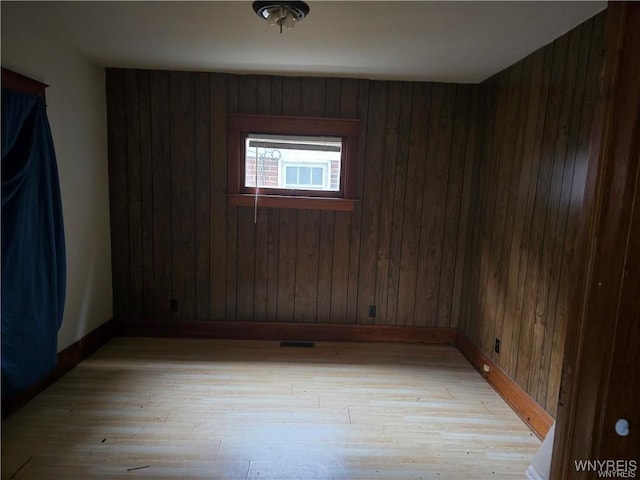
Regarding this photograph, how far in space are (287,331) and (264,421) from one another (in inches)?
48.0

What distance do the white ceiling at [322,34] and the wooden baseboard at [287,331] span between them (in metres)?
2.24

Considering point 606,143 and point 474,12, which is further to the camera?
point 474,12

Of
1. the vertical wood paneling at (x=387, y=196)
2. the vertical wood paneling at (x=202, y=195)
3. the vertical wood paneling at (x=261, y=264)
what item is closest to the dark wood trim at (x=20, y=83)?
the vertical wood paneling at (x=202, y=195)

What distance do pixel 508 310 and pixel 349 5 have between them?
2.19 meters

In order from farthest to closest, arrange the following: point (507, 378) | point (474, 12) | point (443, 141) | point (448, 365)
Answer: point (443, 141)
point (448, 365)
point (507, 378)
point (474, 12)

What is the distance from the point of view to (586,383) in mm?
883

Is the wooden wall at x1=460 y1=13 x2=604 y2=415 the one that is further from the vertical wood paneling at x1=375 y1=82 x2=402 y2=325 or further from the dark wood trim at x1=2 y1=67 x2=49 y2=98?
the dark wood trim at x1=2 y1=67 x2=49 y2=98

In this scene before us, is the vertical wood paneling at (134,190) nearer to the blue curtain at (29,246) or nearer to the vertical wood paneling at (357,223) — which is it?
the blue curtain at (29,246)

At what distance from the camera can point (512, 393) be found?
2375 mm

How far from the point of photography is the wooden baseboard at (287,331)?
3275 mm

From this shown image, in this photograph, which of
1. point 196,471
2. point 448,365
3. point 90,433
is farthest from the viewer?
point 448,365

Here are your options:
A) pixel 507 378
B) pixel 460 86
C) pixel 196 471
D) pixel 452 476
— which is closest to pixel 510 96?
pixel 460 86

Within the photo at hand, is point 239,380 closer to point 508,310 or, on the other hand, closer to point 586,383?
point 508,310

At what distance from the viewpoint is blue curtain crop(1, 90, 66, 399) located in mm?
1971
